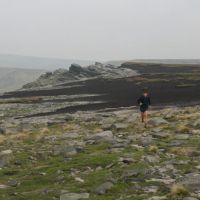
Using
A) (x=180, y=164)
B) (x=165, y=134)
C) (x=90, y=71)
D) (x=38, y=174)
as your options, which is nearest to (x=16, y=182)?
(x=38, y=174)

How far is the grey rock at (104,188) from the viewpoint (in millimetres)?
17289

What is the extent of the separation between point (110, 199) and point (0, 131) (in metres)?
25.3

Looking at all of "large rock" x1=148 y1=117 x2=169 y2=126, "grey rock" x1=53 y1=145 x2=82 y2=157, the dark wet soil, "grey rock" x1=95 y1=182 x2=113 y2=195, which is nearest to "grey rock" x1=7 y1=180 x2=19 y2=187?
"grey rock" x1=95 y1=182 x2=113 y2=195

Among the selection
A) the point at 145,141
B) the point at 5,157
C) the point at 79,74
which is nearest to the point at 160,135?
the point at 145,141

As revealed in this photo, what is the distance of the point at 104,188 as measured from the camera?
690 inches

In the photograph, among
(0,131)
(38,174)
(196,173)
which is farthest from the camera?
(0,131)

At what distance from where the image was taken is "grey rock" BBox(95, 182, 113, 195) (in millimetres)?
17289

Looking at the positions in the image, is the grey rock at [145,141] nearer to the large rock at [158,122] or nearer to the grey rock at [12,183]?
the large rock at [158,122]

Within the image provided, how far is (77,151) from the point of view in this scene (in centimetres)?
2580

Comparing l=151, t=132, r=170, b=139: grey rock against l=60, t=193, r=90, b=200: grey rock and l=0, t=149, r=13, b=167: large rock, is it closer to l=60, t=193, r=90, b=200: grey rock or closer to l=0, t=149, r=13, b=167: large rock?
l=0, t=149, r=13, b=167: large rock

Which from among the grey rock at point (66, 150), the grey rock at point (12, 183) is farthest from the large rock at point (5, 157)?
the grey rock at point (12, 183)

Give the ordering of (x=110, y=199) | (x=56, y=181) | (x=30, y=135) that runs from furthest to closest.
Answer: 1. (x=30, y=135)
2. (x=56, y=181)
3. (x=110, y=199)

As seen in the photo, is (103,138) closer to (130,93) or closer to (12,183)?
(12,183)

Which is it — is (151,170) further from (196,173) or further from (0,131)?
(0,131)
